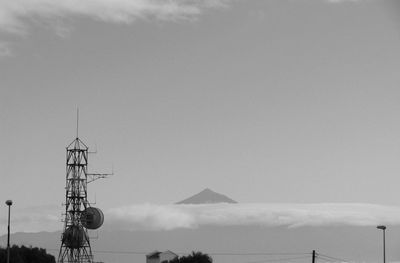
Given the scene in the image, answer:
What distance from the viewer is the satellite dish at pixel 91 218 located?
161 m

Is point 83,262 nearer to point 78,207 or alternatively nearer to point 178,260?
point 78,207

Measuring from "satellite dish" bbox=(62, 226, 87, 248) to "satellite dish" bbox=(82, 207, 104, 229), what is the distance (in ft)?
4.37

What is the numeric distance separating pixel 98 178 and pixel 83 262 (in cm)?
1338

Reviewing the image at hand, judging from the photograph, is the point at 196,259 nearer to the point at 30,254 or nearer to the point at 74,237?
the point at 74,237

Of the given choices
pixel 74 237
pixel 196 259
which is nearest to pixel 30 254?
pixel 74 237

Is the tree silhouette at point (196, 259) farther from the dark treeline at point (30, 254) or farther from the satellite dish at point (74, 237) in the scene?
the dark treeline at point (30, 254)

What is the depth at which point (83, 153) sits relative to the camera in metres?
162

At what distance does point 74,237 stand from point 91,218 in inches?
145

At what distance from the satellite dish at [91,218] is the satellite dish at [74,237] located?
1333 millimetres

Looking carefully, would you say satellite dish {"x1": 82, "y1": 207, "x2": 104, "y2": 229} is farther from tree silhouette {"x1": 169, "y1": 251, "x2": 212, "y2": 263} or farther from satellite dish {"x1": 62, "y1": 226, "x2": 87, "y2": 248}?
tree silhouette {"x1": 169, "y1": 251, "x2": 212, "y2": 263}

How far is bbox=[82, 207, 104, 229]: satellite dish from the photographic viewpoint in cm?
16075

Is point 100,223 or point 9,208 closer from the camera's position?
point 9,208

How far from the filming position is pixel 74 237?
16075cm

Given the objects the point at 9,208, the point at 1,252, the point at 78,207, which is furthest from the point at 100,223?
the point at 9,208
